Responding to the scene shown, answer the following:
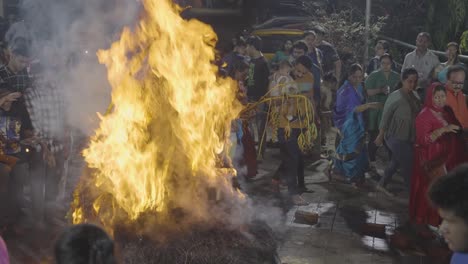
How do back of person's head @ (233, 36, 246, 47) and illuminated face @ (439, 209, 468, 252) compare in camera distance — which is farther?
back of person's head @ (233, 36, 246, 47)

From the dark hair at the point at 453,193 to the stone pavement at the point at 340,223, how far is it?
3.74 m

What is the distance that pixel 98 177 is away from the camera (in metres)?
6.30

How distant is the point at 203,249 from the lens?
5395mm

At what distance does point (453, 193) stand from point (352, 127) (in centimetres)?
665

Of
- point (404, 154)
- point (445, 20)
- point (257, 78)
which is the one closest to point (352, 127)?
point (404, 154)

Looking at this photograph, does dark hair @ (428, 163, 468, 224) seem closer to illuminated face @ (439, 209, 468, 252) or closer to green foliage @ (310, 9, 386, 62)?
illuminated face @ (439, 209, 468, 252)

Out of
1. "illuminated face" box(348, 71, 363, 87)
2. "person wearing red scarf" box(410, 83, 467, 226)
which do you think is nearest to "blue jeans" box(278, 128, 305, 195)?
"illuminated face" box(348, 71, 363, 87)

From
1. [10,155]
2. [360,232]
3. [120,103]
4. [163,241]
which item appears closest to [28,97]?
[10,155]

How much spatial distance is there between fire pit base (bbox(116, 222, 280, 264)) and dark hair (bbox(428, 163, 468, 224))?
2.67 metres

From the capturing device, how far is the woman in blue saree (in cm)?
957

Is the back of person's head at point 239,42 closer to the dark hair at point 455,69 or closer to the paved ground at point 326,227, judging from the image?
the paved ground at point 326,227

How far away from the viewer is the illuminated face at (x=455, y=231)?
9.41 ft

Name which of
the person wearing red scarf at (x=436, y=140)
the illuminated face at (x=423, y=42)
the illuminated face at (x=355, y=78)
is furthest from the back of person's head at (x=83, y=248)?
the illuminated face at (x=423, y=42)

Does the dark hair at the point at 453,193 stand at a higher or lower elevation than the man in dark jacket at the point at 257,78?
higher
